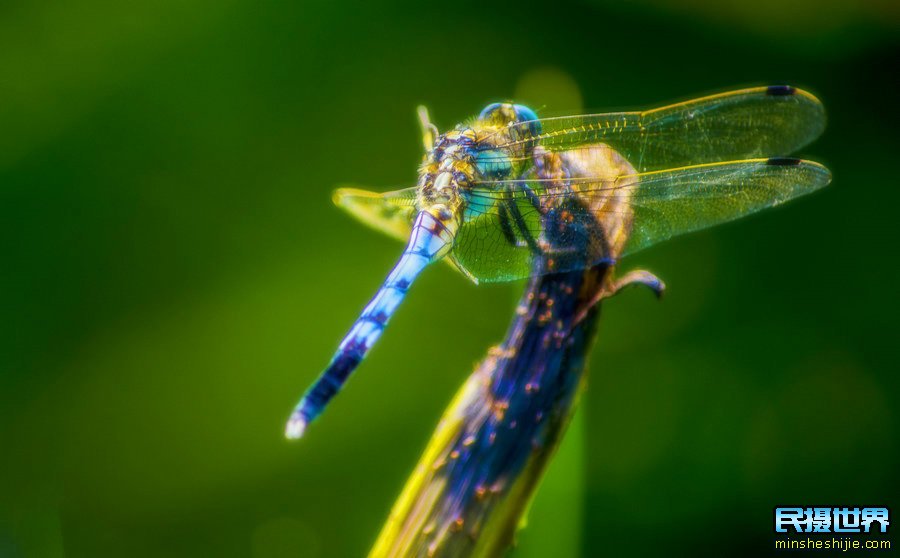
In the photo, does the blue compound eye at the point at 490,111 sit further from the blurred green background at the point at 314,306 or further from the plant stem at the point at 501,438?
the plant stem at the point at 501,438

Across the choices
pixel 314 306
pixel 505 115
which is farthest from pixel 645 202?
pixel 314 306

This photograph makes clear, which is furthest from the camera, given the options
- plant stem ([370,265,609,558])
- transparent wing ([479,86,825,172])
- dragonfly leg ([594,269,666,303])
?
transparent wing ([479,86,825,172])

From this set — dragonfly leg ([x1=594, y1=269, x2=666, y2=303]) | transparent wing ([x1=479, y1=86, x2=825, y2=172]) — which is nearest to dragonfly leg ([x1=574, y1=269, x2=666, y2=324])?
dragonfly leg ([x1=594, y1=269, x2=666, y2=303])

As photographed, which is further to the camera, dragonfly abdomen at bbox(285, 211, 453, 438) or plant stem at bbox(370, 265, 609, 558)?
dragonfly abdomen at bbox(285, 211, 453, 438)

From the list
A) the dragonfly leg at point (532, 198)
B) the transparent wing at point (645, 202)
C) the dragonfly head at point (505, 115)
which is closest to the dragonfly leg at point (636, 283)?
the transparent wing at point (645, 202)

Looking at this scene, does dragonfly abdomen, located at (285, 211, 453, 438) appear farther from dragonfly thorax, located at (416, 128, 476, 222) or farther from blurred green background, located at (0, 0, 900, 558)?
blurred green background, located at (0, 0, 900, 558)

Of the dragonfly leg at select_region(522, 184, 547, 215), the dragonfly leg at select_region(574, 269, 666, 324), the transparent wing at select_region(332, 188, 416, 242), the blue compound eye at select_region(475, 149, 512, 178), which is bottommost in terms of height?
the dragonfly leg at select_region(574, 269, 666, 324)

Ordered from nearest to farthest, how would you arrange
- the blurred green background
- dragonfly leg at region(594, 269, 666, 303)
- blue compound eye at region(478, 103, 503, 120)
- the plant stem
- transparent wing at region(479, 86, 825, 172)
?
the plant stem, dragonfly leg at region(594, 269, 666, 303), transparent wing at region(479, 86, 825, 172), blue compound eye at region(478, 103, 503, 120), the blurred green background
